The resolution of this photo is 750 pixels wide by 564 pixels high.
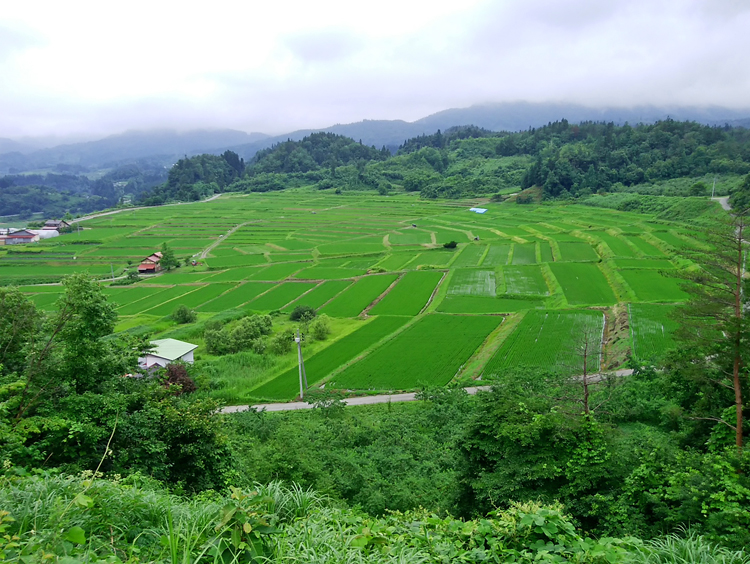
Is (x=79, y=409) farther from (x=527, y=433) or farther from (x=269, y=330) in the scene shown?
(x=269, y=330)

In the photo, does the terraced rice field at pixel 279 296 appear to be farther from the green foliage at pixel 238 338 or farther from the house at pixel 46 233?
the house at pixel 46 233

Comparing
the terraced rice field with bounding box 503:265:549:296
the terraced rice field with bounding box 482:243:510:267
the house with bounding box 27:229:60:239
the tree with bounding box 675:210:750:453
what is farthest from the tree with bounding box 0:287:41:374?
the house with bounding box 27:229:60:239

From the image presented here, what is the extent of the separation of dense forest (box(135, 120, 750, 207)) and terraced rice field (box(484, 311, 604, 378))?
61.9 m

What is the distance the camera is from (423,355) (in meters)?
31.3

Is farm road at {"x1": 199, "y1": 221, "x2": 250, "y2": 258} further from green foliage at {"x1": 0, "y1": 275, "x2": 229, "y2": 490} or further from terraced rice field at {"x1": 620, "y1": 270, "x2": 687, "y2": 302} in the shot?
green foliage at {"x1": 0, "y1": 275, "x2": 229, "y2": 490}

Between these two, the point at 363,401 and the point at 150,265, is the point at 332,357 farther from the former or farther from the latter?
the point at 150,265

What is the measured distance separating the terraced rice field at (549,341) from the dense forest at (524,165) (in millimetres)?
61885

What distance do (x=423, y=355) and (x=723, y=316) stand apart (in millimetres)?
20640

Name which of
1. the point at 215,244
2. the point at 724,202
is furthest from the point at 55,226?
the point at 724,202

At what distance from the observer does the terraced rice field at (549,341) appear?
1098 inches

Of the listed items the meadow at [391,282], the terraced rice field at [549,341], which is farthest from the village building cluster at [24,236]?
the terraced rice field at [549,341]

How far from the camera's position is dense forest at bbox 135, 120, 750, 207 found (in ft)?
339

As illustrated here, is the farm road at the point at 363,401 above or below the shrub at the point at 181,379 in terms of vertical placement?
below

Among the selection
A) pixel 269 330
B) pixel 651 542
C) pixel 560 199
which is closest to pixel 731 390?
pixel 651 542
